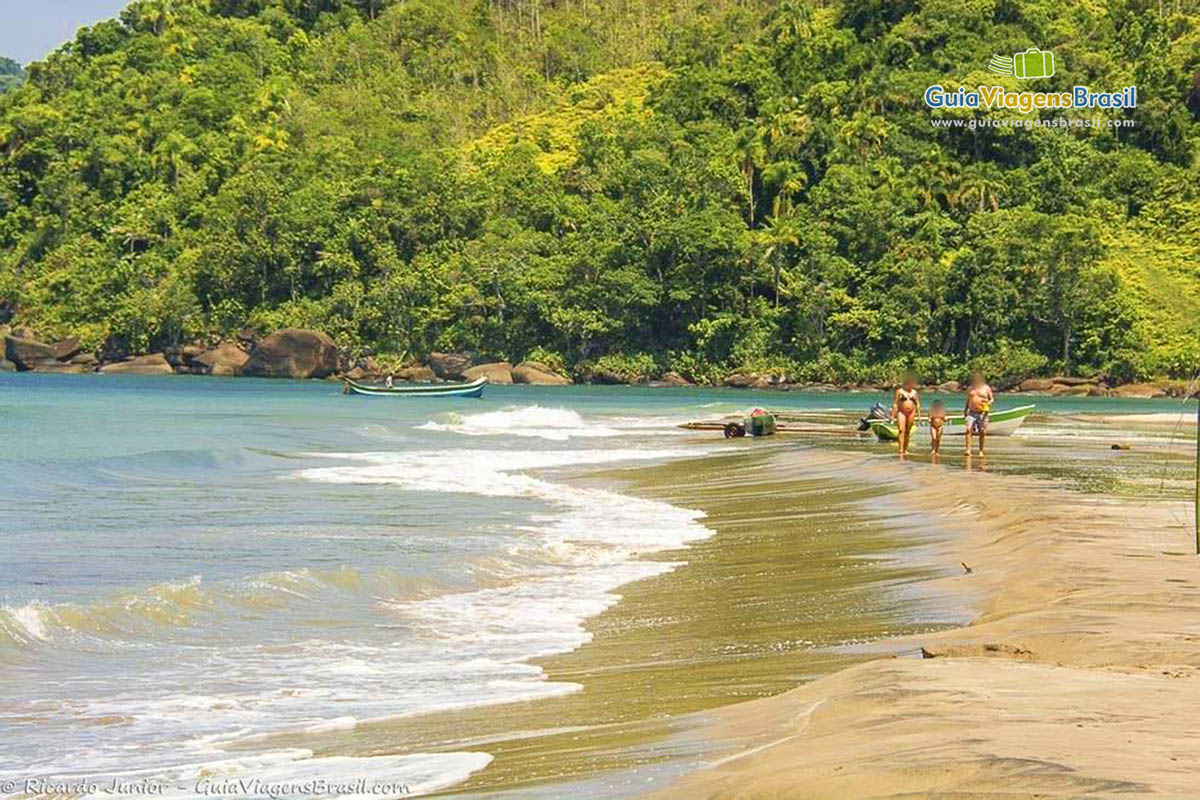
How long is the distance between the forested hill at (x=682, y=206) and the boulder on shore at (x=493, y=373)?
2717mm

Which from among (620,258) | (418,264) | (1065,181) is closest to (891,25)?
(1065,181)

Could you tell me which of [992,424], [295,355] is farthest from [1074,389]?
[992,424]

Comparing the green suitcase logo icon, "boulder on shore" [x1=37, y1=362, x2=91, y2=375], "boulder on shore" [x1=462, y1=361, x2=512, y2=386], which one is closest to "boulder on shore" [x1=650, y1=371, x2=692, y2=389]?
"boulder on shore" [x1=462, y1=361, x2=512, y2=386]

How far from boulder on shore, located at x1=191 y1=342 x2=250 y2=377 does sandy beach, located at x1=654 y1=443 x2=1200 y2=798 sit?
79.0m

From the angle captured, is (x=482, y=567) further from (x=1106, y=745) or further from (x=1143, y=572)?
(x=1106, y=745)

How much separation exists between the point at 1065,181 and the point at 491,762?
271 feet

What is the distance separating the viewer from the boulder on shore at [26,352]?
3620 inches

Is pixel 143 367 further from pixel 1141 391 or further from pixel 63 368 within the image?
pixel 1141 391

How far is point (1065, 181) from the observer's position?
273ft

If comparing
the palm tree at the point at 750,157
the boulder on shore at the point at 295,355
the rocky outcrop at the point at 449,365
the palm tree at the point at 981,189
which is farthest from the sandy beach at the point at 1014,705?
the palm tree at the point at 750,157

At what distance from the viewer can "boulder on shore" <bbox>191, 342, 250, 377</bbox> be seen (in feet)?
284

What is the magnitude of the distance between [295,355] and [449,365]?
886 cm

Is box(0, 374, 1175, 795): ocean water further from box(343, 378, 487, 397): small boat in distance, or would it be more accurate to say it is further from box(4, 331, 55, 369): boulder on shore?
box(4, 331, 55, 369): boulder on shore

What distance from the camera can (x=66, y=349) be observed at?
92312mm
